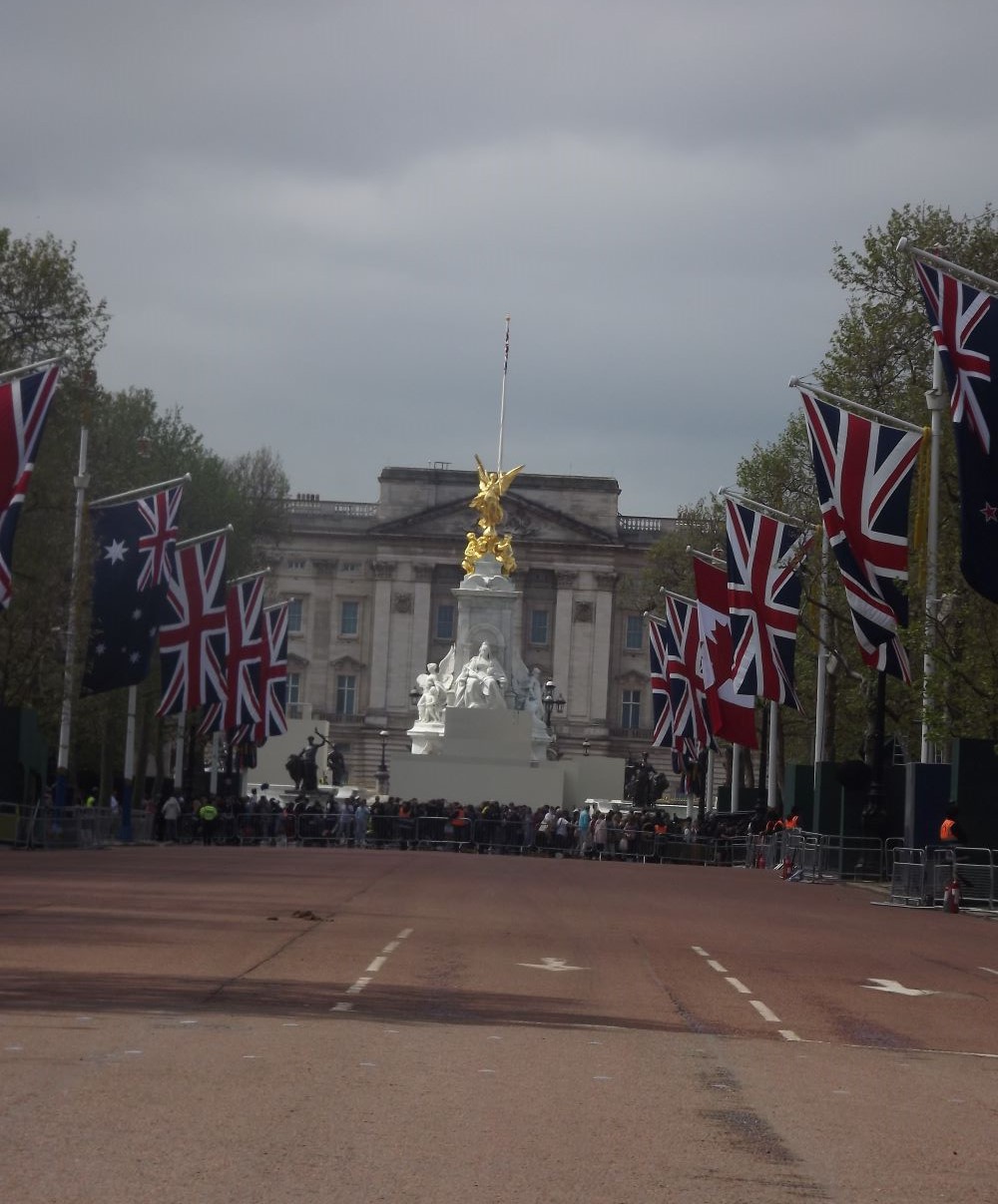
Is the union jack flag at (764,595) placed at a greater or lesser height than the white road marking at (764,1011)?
greater

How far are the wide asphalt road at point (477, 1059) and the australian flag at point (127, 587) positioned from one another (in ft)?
56.7

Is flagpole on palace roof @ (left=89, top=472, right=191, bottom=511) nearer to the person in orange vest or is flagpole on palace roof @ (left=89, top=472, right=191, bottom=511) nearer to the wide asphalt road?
the person in orange vest

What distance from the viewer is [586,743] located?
435 ft

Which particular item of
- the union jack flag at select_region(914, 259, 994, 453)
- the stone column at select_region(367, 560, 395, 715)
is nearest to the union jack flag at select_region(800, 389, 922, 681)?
the union jack flag at select_region(914, 259, 994, 453)

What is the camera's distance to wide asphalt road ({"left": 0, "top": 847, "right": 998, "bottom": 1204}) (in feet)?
27.6

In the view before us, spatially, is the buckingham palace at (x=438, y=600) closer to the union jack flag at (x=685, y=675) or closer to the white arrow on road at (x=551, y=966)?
the union jack flag at (x=685, y=675)

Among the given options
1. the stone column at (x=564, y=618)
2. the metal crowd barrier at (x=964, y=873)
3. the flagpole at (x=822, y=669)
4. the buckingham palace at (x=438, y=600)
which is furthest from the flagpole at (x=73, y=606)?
the stone column at (x=564, y=618)

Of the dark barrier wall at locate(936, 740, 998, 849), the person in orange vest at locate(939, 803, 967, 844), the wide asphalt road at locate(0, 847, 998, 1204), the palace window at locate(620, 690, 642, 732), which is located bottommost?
the wide asphalt road at locate(0, 847, 998, 1204)

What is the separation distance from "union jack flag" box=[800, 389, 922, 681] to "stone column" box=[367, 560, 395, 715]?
106507 mm

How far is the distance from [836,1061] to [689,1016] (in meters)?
2.64

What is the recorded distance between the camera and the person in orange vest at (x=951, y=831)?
34250 millimetres

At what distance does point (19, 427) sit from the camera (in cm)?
3297

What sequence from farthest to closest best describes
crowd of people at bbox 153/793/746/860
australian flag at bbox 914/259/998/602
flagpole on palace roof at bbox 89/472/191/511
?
crowd of people at bbox 153/793/746/860 < flagpole on palace roof at bbox 89/472/191/511 < australian flag at bbox 914/259/998/602

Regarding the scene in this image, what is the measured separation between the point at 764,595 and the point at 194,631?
45.7 ft
